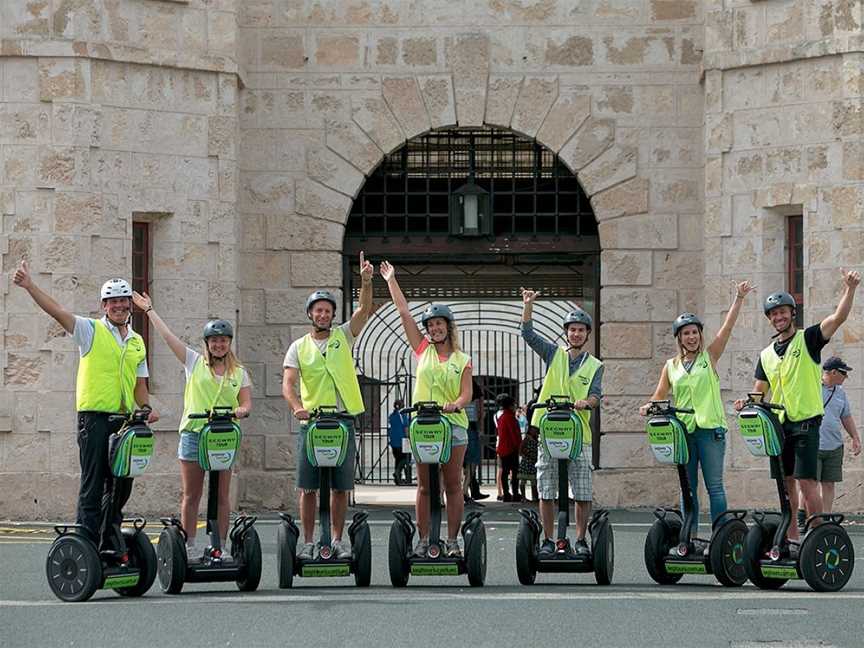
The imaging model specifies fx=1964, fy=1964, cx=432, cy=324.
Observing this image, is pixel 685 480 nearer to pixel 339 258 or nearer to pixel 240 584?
pixel 240 584

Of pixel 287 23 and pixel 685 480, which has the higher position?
pixel 287 23

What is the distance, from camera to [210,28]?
20.0 metres

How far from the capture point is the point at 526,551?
12555 millimetres

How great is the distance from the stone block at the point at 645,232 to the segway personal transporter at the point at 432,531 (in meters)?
8.73

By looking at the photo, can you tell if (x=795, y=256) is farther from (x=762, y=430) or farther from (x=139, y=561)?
(x=139, y=561)

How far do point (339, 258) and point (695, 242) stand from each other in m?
3.77

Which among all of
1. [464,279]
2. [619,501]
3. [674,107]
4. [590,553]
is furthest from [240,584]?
[464,279]

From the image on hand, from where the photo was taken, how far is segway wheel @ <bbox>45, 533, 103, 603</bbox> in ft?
38.2

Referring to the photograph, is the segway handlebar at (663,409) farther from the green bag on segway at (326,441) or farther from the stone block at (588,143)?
the stone block at (588,143)

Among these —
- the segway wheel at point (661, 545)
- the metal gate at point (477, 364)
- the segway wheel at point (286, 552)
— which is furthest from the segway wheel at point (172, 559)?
the metal gate at point (477, 364)

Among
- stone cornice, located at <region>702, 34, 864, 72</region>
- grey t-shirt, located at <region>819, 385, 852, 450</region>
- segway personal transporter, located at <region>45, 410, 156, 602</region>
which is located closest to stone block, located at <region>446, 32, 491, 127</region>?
stone cornice, located at <region>702, 34, 864, 72</region>

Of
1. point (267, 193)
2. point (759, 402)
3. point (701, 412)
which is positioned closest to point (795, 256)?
point (267, 193)

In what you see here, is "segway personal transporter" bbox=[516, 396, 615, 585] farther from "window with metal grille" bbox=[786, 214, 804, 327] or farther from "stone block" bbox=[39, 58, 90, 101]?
"stone block" bbox=[39, 58, 90, 101]

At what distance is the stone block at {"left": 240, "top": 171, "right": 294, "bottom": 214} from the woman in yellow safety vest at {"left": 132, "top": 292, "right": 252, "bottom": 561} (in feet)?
27.5
